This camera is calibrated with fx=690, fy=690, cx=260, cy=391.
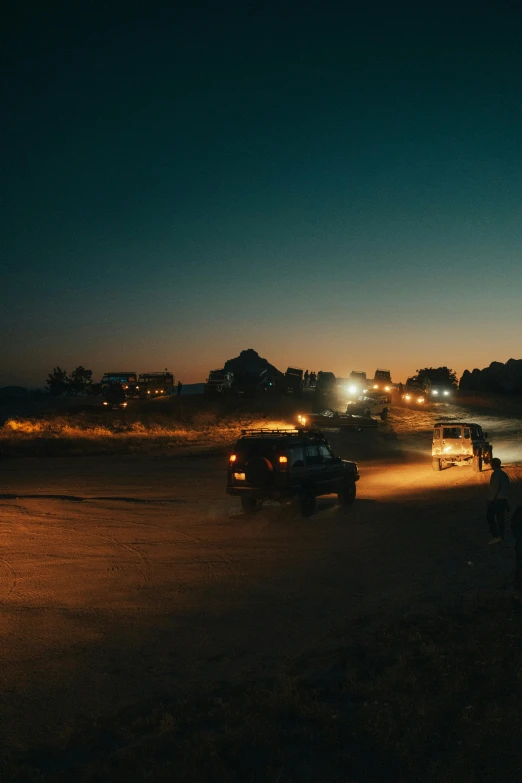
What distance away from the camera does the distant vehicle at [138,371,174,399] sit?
6219cm

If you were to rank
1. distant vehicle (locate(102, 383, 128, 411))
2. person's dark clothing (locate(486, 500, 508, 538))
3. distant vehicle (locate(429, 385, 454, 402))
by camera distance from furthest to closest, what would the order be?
distant vehicle (locate(429, 385, 454, 402)) < distant vehicle (locate(102, 383, 128, 411)) < person's dark clothing (locate(486, 500, 508, 538))

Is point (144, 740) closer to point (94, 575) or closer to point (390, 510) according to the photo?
point (94, 575)

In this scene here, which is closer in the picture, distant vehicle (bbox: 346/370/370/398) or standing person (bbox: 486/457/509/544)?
standing person (bbox: 486/457/509/544)

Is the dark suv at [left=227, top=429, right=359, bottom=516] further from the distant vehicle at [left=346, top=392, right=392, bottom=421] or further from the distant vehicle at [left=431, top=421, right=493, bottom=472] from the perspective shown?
the distant vehicle at [left=346, top=392, right=392, bottom=421]

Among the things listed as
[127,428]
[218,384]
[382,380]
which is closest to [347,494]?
[127,428]

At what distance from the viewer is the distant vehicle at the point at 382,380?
72438 mm

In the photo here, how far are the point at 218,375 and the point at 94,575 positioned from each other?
52626 mm

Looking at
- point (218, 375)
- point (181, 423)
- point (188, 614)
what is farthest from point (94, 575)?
point (218, 375)

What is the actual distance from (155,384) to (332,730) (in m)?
58.2

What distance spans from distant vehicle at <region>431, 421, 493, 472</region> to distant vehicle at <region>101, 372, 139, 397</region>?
35.8 m

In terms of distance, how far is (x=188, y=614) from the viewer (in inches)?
372

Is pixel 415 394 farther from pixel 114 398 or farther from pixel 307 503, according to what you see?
pixel 307 503

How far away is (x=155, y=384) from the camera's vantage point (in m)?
63.1

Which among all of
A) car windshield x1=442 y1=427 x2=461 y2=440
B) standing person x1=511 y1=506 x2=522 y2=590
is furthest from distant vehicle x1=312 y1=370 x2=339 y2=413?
standing person x1=511 y1=506 x2=522 y2=590
